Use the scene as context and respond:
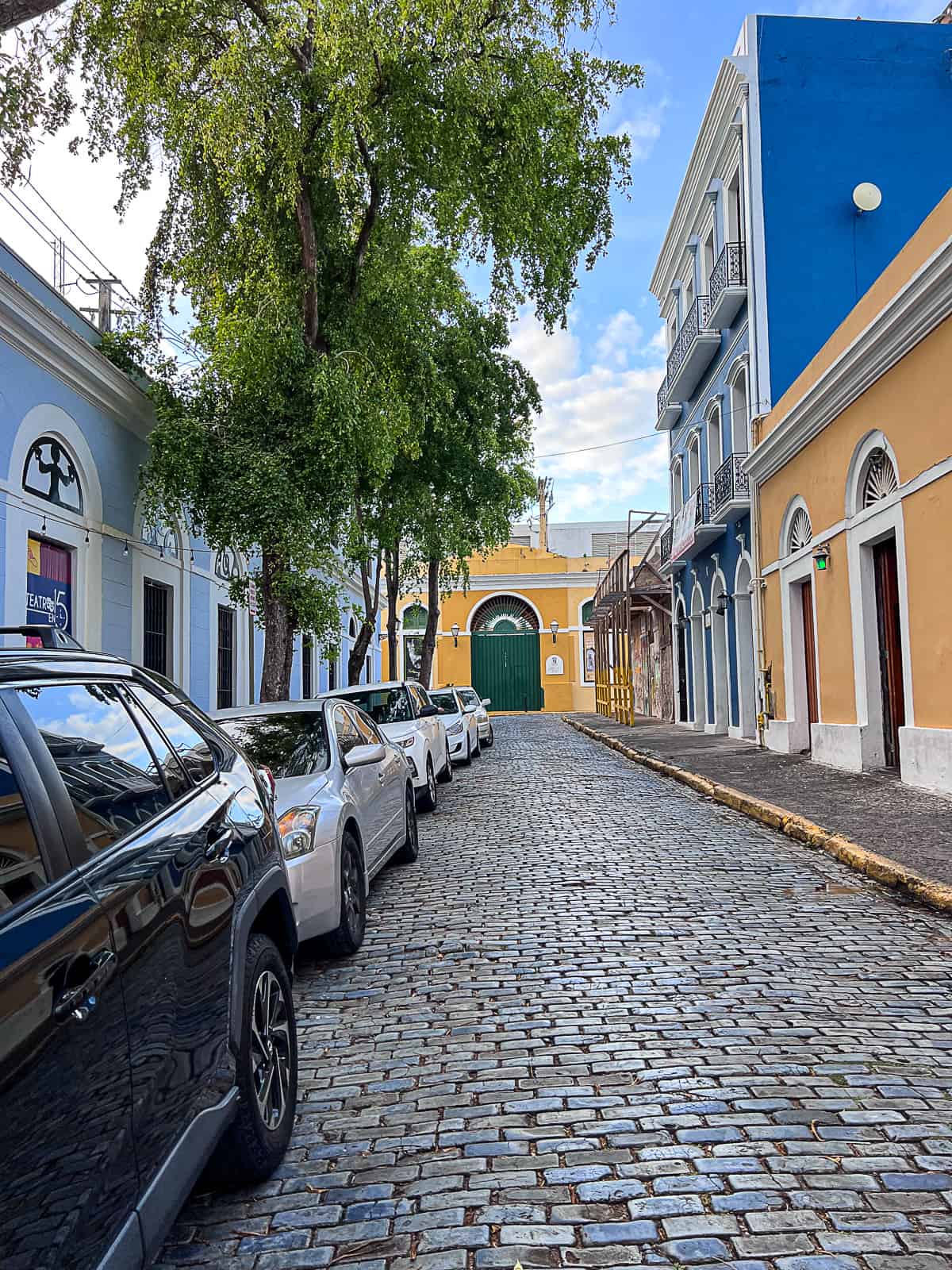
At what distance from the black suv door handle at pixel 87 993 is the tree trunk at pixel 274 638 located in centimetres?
1019

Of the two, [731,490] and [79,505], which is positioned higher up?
[731,490]

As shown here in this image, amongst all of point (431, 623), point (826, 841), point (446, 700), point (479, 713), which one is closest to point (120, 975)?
point (826, 841)

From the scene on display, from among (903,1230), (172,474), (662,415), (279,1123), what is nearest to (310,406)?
(172,474)

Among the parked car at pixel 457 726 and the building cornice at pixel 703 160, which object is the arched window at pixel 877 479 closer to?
the parked car at pixel 457 726

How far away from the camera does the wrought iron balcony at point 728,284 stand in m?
18.4

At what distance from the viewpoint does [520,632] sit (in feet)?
149

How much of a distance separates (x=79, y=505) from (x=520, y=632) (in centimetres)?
3499

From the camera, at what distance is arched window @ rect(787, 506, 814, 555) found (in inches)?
597

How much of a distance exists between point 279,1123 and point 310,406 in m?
9.70

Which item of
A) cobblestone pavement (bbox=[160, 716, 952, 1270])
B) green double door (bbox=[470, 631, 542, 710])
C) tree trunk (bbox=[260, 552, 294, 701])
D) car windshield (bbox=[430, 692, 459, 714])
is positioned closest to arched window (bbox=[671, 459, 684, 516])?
car windshield (bbox=[430, 692, 459, 714])

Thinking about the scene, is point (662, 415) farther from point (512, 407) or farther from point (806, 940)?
point (806, 940)

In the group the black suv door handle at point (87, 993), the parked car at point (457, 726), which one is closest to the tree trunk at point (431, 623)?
the parked car at point (457, 726)

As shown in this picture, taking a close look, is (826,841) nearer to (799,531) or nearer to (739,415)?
(799,531)

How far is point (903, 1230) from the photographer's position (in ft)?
8.38
